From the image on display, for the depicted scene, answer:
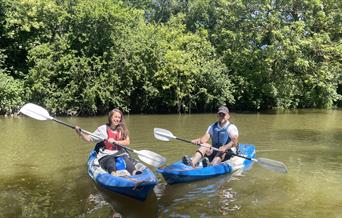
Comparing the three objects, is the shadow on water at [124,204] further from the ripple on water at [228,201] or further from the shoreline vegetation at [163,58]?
the shoreline vegetation at [163,58]

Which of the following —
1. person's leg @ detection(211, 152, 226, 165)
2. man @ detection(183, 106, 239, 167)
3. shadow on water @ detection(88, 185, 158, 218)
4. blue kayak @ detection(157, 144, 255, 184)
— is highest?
man @ detection(183, 106, 239, 167)

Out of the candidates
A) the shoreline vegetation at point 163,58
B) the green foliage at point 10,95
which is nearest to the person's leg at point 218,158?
the shoreline vegetation at point 163,58

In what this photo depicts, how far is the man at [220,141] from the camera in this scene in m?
9.01

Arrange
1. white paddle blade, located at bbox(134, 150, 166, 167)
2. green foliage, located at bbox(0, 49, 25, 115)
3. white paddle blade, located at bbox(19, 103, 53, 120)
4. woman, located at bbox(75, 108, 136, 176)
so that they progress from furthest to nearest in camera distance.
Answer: green foliage, located at bbox(0, 49, 25, 115) < white paddle blade, located at bbox(19, 103, 53, 120) < white paddle blade, located at bbox(134, 150, 166, 167) < woman, located at bbox(75, 108, 136, 176)

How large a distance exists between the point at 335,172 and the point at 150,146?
5.09m

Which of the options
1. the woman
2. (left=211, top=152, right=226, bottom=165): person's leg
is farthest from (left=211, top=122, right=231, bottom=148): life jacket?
A: the woman

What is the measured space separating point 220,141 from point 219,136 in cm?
12

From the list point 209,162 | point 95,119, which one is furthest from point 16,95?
point 209,162

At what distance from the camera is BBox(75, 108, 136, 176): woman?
820cm

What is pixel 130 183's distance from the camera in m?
6.83

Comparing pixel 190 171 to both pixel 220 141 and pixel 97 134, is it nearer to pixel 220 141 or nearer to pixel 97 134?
pixel 220 141

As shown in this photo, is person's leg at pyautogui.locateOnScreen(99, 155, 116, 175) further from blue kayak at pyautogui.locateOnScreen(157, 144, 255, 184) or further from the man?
the man

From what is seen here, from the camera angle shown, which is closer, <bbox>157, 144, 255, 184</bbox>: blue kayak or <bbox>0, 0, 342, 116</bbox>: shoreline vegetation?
<bbox>157, 144, 255, 184</bbox>: blue kayak

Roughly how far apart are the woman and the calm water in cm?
59
